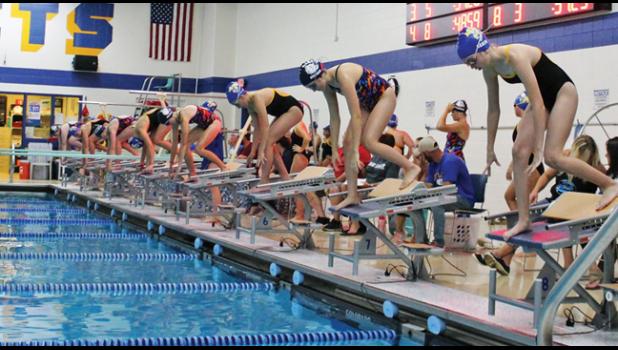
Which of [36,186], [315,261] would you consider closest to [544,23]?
[315,261]

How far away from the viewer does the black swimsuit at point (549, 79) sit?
4559 millimetres

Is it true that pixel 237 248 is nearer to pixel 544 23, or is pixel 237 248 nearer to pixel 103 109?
pixel 544 23

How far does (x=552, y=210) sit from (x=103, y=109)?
55.0 ft

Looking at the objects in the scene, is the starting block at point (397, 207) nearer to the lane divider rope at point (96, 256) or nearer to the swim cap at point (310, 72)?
the swim cap at point (310, 72)

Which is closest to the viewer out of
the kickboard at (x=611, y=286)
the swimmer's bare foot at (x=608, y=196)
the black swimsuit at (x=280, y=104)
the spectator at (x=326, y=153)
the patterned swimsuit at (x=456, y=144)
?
the kickboard at (x=611, y=286)

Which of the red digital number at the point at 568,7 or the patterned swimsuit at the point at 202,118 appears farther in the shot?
the patterned swimsuit at the point at 202,118

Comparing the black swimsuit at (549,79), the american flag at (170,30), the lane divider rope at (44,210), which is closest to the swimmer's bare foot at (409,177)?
the black swimsuit at (549,79)

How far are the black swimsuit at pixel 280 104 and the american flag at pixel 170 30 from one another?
47.6 feet

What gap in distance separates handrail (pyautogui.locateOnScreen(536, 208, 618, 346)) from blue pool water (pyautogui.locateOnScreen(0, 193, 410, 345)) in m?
1.26

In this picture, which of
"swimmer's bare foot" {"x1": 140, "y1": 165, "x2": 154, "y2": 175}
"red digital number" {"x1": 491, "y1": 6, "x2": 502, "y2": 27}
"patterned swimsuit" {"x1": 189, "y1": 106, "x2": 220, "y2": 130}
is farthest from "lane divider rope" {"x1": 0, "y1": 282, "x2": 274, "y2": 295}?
"red digital number" {"x1": 491, "y1": 6, "x2": 502, "y2": 27}

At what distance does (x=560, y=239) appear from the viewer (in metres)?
4.14

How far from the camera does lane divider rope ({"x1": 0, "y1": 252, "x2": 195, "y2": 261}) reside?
7.61 m

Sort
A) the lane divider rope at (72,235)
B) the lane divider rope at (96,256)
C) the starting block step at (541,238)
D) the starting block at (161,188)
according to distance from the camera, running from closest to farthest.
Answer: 1. the starting block step at (541,238)
2. the lane divider rope at (96,256)
3. the lane divider rope at (72,235)
4. the starting block at (161,188)

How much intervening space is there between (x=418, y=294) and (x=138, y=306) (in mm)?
2061
